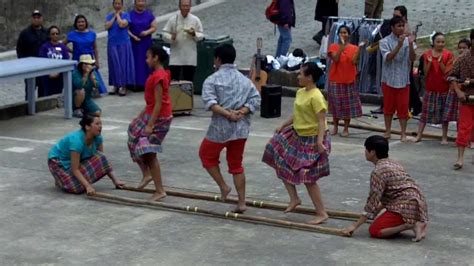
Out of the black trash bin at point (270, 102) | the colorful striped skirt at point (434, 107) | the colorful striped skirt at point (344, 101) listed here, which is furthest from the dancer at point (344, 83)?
the black trash bin at point (270, 102)

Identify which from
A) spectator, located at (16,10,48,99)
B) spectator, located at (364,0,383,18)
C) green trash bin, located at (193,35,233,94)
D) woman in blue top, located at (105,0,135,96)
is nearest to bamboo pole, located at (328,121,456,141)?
green trash bin, located at (193,35,233,94)

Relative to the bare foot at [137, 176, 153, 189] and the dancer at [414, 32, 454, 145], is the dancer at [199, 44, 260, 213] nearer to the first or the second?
the bare foot at [137, 176, 153, 189]

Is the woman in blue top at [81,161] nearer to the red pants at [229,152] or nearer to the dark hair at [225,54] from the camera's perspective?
the red pants at [229,152]

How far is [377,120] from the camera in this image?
14617 mm

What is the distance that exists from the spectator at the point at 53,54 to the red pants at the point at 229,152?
6.50 m

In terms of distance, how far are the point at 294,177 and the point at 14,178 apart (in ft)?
11.0

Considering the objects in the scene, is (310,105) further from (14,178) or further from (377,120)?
(377,120)

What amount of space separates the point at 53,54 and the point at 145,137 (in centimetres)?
587

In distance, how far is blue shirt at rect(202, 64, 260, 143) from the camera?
29.6ft

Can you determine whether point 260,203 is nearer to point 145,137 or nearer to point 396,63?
point 145,137

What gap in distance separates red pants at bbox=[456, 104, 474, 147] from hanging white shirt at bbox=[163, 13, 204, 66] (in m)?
5.60

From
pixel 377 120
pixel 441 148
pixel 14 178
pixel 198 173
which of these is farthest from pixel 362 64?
pixel 14 178

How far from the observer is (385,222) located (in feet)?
28.2

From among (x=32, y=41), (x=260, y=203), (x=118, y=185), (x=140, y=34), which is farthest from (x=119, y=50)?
(x=260, y=203)
